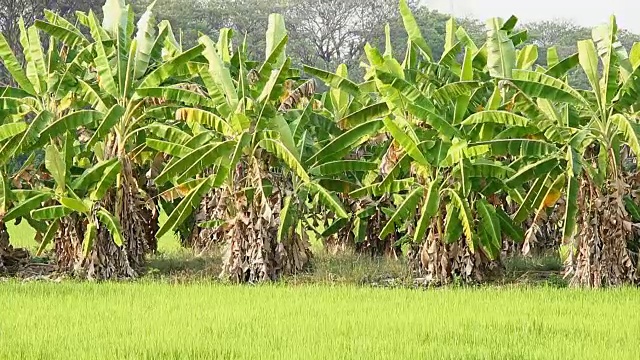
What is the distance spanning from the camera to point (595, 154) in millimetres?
8898

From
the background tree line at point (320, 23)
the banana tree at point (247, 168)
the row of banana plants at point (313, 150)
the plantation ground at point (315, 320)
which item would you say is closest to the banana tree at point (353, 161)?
the row of banana plants at point (313, 150)

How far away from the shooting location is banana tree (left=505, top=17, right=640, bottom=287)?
841 centimetres

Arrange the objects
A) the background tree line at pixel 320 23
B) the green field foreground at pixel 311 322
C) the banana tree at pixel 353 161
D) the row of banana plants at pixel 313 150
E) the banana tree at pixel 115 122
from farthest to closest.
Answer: the background tree line at pixel 320 23, the banana tree at pixel 115 122, the banana tree at pixel 353 161, the row of banana plants at pixel 313 150, the green field foreground at pixel 311 322

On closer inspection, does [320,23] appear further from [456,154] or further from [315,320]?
[315,320]

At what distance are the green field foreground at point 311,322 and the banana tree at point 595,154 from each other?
50 centimetres

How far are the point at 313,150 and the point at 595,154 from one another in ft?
9.24

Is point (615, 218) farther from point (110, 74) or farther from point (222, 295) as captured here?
point (110, 74)

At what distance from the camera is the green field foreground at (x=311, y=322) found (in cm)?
567

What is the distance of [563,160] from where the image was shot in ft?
28.1

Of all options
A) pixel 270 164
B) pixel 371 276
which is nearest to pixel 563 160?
pixel 371 276

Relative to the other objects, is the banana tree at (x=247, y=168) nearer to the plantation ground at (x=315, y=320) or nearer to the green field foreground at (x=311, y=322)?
the plantation ground at (x=315, y=320)

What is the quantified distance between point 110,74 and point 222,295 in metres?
2.77

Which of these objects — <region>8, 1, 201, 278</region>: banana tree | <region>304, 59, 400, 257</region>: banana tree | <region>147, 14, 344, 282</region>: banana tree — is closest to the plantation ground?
<region>147, 14, 344, 282</region>: banana tree

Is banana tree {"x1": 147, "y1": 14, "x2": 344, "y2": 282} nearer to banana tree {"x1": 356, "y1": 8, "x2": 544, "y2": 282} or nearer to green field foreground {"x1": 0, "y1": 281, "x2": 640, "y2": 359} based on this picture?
green field foreground {"x1": 0, "y1": 281, "x2": 640, "y2": 359}
